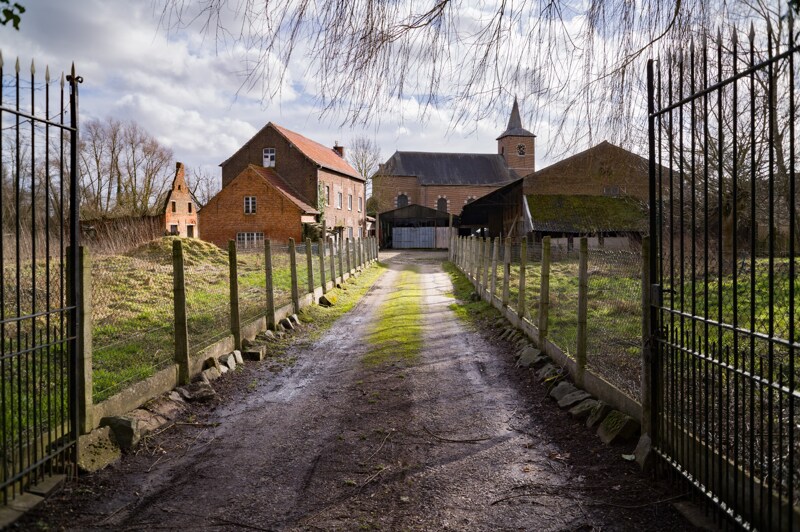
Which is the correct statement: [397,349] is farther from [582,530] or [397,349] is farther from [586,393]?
[582,530]

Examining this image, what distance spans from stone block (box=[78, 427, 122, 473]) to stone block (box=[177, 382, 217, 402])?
5.10ft

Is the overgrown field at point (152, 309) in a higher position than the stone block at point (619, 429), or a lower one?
higher

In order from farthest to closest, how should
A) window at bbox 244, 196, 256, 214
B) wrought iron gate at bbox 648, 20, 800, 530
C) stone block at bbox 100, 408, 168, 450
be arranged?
window at bbox 244, 196, 256, 214 < stone block at bbox 100, 408, 168, 450 < wrought iron gate at bbox 648, 20, 800, 530

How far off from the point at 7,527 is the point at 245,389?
12.3 feet

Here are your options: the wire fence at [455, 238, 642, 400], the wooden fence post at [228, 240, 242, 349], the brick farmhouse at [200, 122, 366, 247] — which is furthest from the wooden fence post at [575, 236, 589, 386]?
the brick farmhouse at [200, 122, 366, 247]

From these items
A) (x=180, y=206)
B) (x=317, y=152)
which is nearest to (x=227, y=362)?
(x=317, y=152)

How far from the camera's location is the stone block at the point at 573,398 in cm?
607

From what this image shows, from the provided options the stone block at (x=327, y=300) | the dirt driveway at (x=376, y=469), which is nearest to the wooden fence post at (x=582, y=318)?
the dirt driveway at (x=376, y=469)

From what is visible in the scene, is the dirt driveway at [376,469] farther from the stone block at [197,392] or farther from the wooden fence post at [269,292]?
the wooden fence post at [269,292]

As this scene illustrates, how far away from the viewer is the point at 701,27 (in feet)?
13.7

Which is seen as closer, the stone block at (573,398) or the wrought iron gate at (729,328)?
the wrought iron gate at (729,328)

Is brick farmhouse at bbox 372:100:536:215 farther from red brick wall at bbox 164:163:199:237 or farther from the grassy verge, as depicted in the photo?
the grassy verge

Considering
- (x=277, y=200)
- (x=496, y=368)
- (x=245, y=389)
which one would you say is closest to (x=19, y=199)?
(x=245, y=389)

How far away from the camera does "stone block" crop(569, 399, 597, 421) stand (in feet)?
18.9
